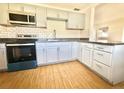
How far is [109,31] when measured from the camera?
2.90m

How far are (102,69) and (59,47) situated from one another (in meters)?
1.59

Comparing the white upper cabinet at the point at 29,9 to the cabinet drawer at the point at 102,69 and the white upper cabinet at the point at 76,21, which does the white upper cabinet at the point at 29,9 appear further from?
the cabinet drawer at the point at 102,69

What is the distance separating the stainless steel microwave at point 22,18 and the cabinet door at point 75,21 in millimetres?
1390

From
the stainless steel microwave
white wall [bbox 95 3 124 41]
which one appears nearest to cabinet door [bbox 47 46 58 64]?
the stainless steel microwave

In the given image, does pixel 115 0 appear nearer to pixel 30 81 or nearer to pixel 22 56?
pixel 30 81

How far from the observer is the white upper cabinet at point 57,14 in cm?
333

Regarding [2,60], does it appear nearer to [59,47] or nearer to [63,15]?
[59,47]

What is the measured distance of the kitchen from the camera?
6.33 feet

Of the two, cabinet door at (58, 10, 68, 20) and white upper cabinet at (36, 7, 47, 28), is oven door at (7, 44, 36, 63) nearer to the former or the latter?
white upper cabinet at (36, 7, 47, 28)

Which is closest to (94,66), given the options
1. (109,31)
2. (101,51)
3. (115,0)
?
(101,51)

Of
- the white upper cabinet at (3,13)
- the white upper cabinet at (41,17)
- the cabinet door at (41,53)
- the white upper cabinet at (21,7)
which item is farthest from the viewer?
the white upper cabinet at (41,17)

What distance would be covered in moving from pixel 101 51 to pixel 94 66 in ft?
1.67

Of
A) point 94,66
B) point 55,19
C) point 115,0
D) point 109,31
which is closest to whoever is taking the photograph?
point 115,0

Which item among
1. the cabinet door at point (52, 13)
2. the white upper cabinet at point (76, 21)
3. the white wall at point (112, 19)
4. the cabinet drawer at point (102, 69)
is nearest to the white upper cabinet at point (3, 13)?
the cabinet door at point (52, 13)
